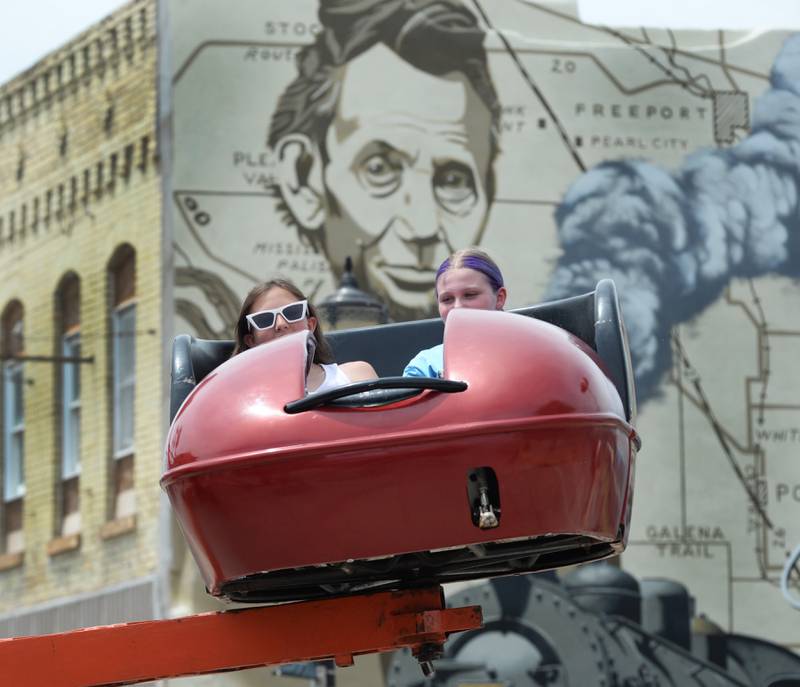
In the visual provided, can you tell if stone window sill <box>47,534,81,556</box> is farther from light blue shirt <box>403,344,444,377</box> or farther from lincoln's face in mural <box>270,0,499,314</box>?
light blue shirt <box>403,344,444,377</box>

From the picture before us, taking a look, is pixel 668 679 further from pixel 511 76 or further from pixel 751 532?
pixel 511 76

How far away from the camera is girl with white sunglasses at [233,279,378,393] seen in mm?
3857

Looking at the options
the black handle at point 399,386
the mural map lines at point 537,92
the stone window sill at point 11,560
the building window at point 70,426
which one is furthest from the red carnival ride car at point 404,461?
the stone window sill at point 11,560

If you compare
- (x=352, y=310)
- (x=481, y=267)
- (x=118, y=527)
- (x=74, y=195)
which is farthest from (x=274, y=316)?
(x=74, y=195)

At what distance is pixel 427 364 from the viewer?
4027mm

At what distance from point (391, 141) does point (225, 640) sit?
1351 cm

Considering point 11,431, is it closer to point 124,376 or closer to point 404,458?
point 124,376

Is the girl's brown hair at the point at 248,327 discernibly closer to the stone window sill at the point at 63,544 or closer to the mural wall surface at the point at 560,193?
the mural wall surface at the point at 560,193

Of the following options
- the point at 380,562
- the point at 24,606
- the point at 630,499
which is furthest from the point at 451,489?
the point at 24,606

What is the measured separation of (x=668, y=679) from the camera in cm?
1580

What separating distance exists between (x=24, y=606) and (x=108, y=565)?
159 centimetres

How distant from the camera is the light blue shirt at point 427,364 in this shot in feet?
13.0

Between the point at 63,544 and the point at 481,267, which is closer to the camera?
the point at 481,267

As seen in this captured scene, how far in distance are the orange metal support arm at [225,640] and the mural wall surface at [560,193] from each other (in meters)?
12.5
